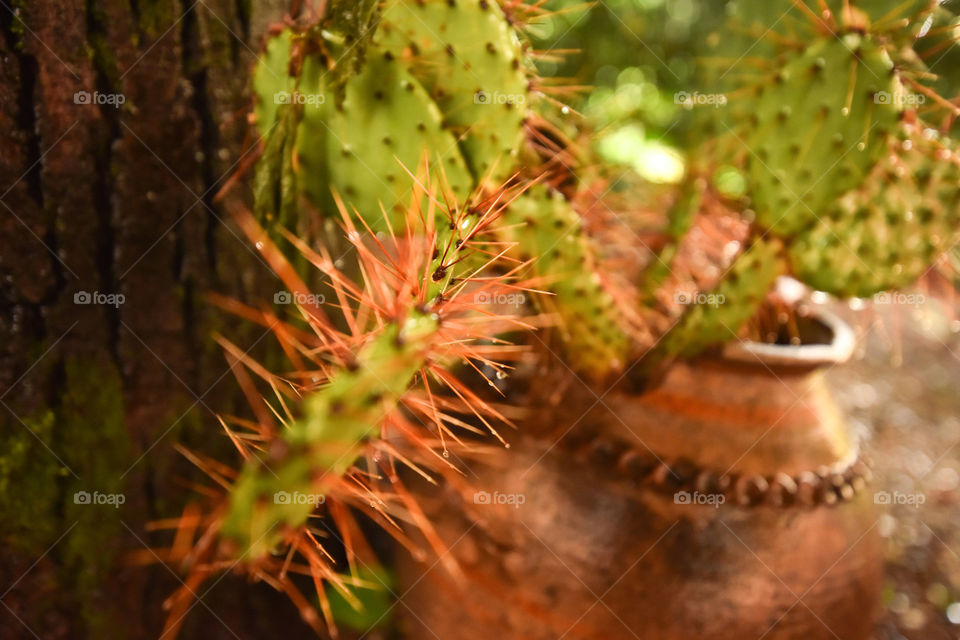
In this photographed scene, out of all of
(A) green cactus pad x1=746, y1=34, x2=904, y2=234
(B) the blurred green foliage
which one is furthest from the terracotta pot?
(B) the blurred green foliage

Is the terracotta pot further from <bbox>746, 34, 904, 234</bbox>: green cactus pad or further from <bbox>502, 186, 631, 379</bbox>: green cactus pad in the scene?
<bbox>746, 34, 904, 234</bbox>: green cactus pad

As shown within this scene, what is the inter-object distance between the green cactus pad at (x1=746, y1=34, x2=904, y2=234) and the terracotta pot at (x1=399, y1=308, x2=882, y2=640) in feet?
0.61

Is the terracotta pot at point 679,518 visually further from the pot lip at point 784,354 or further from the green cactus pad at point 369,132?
the green cactus pad at point 369,132

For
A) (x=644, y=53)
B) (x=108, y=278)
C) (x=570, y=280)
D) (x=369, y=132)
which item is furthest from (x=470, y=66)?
(x=644, y=53)

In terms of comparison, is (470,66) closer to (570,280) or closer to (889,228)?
(570,280)

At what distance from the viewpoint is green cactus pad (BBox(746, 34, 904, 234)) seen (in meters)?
0.57

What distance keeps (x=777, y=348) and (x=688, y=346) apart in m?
0.11

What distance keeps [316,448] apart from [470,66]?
13.8 inches

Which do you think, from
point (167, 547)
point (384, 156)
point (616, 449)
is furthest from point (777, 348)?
point (167, 547)

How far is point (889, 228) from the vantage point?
0.70 m

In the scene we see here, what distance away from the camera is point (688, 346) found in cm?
70

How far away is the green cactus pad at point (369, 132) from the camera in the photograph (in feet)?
1.61

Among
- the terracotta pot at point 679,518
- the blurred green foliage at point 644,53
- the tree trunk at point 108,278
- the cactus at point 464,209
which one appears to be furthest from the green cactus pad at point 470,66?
the blurred green foliage at point 644,53

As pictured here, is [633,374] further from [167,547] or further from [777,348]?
[167,547]
